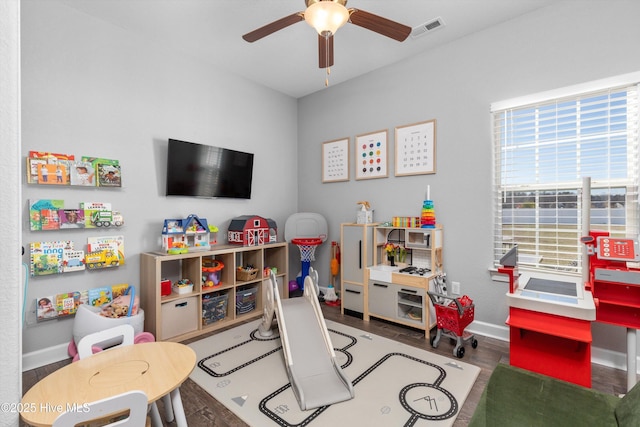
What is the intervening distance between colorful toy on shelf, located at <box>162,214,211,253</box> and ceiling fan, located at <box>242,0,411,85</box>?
179cm

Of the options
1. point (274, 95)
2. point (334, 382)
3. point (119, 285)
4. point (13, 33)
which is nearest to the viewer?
point (13, 33)

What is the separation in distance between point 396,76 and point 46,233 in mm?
3626

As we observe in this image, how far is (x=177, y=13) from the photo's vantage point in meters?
2.57

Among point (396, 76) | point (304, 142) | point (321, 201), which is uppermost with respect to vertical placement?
point (396, 76)

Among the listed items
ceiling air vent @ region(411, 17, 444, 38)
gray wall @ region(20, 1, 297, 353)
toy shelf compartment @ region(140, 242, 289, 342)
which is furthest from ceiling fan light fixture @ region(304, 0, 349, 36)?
toy shelf compartment @ region(140, 242, 289, 342)

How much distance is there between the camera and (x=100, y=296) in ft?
8.71

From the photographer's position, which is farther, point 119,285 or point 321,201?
point 321,201

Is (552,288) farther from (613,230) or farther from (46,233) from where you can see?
(46,233)

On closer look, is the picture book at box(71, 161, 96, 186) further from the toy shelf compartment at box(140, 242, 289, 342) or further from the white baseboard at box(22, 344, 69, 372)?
the white baseboard at box(22, 344, 69, 372)

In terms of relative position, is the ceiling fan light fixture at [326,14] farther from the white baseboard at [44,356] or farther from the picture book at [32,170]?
the white baseboard at [44,356]

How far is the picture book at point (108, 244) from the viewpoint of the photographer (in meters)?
2.61

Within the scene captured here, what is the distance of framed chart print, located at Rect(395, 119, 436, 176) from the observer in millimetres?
3182

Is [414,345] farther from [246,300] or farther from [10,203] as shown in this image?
[10,203]

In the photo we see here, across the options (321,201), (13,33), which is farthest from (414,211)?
(13,33)
